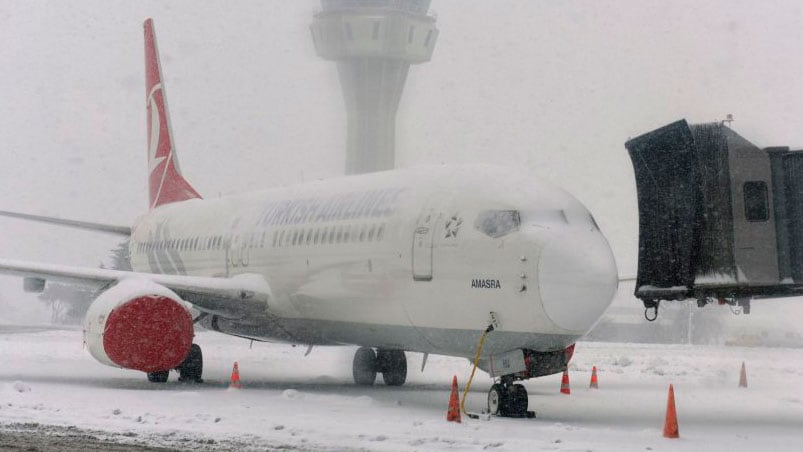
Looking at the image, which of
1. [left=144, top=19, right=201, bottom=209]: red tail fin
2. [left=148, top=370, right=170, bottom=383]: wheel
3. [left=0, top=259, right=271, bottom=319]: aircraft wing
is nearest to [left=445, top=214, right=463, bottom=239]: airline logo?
[left=0, top=259, right=271, bottom=319]: aircraft wing

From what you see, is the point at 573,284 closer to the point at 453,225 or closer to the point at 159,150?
the point at 453,225

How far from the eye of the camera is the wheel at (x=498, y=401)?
526 inches

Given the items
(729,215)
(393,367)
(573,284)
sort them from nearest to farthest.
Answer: (573,284) < (729,215) < (393,367)

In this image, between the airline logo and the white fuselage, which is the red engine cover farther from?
the airline logo

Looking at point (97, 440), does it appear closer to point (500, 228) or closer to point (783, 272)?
point (500, 228)

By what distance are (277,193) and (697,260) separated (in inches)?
337

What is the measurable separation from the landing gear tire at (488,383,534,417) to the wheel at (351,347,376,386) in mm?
6907

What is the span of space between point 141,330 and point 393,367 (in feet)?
16.6

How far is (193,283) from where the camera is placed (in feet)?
61.2

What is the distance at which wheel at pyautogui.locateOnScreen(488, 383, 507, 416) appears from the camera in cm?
1336

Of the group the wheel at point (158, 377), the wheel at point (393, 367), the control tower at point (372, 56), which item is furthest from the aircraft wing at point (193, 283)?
the control tower at point (372, 56)

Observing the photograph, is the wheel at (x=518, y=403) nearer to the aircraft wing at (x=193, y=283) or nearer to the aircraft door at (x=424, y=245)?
the aircraft door at (x=424, y=245)

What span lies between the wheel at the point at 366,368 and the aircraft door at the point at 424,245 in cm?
A: 571

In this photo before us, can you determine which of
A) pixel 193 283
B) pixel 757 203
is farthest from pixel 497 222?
pixel 193 283
